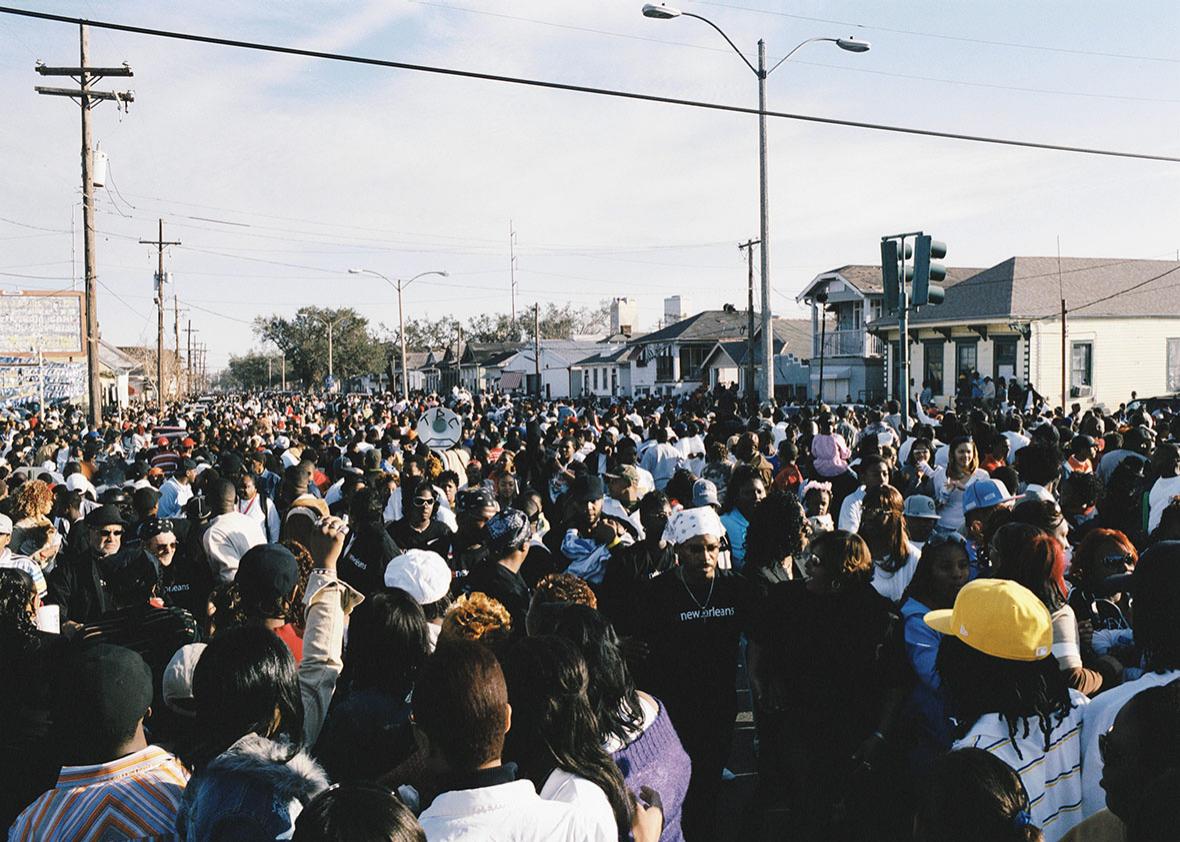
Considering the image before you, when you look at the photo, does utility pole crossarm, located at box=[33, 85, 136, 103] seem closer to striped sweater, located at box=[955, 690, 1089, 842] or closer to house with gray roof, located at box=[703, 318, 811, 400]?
striped sweater, located at box=[955, 690, 1089, 842]

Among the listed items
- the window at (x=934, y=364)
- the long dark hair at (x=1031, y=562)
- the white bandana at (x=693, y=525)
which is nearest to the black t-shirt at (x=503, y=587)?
the white bandana at (x=693, y=525)

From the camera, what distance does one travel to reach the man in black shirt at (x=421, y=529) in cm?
684

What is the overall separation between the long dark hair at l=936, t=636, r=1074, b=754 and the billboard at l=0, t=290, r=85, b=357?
146 feet

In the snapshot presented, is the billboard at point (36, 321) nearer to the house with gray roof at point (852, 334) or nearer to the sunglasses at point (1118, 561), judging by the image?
the house with gray roof at point (852, 334)

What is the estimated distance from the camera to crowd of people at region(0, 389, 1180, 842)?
99.3 inches

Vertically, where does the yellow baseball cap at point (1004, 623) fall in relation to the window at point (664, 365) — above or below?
below

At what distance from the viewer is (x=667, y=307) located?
8975 centimetres

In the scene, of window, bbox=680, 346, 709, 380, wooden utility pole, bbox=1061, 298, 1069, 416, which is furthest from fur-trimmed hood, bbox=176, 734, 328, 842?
window, bbox=680, 346, 709, 380

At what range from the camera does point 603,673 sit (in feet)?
10.3

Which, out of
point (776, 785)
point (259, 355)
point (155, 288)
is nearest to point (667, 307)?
point (155, 288)

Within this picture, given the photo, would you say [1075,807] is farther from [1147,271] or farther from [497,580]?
[1147,271]

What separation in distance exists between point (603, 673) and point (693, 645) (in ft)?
4.71

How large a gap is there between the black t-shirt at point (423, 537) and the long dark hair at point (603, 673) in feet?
11.8

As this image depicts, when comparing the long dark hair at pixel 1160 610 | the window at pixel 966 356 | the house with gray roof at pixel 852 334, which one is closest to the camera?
the long dark hair at pixel 1160 610
